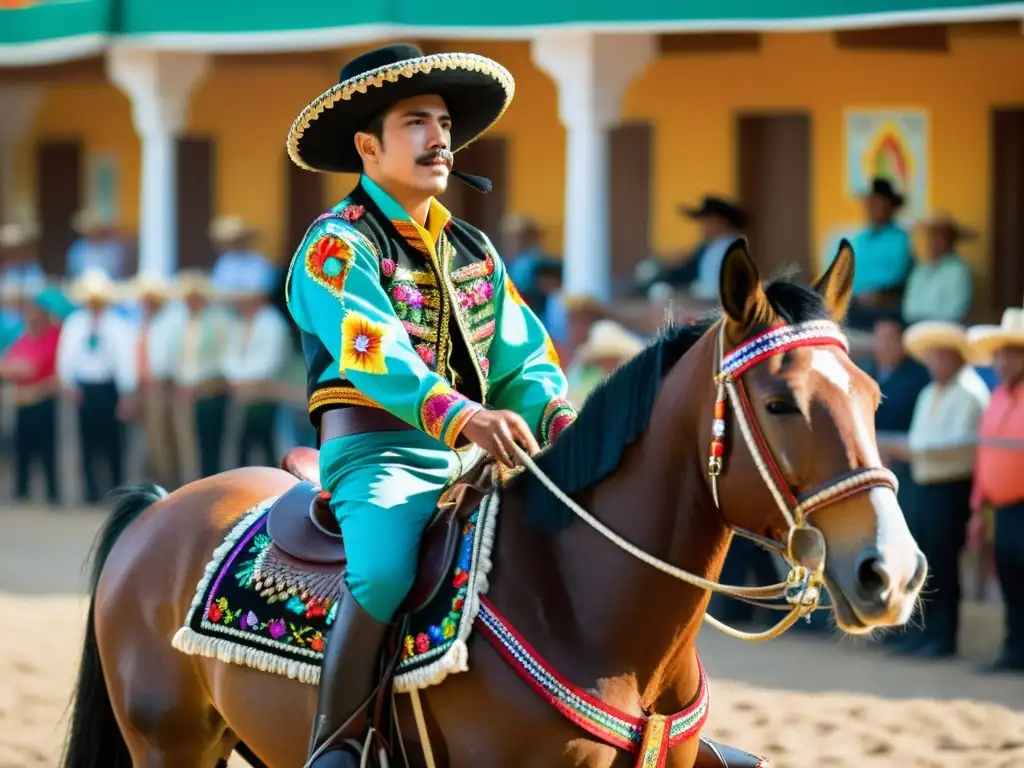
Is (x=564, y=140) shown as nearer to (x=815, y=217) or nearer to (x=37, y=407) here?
(x=815, y=217)

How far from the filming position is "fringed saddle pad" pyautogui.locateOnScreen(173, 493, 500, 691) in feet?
12.8

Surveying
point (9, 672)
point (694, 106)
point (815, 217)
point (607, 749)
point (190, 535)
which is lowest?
point (9, 672)

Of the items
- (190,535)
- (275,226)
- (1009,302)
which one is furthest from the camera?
(275,226)

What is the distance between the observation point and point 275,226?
1889cm

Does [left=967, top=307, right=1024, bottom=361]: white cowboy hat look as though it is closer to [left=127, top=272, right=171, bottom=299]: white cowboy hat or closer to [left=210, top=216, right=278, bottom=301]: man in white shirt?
[left=210, top=216, right=278, bottom=301]: man in white shirt

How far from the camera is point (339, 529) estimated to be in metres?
4.30

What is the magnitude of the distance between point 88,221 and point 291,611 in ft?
52.3

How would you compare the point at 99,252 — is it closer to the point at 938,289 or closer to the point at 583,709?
the point at 938,289

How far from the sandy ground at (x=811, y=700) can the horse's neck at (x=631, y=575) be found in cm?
330

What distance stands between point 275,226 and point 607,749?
1559 cm

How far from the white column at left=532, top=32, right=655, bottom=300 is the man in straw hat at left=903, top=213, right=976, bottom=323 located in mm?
2483

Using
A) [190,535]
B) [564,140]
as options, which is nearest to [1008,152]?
[564,140]

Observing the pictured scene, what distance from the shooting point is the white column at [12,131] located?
71.1 ft

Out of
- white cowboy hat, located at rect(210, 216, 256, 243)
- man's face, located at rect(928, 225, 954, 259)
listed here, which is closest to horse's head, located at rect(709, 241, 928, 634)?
man's face, located at rect(928, 225, 954, 259)
